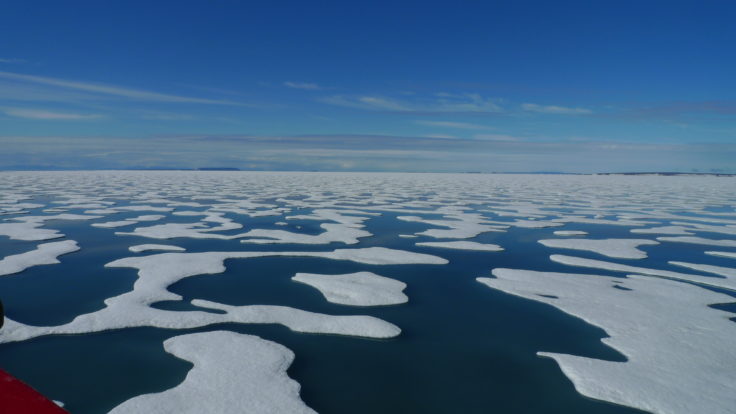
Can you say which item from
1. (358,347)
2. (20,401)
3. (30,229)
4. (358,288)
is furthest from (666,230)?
(30,229)

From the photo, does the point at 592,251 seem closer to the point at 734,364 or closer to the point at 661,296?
the point at 661,296

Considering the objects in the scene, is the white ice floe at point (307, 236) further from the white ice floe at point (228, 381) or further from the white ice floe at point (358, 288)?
the white ice floe at point (228, 381)

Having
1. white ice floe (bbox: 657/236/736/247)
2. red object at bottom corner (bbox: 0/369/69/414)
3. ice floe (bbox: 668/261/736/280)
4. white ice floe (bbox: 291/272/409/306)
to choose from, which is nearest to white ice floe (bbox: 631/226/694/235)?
white ice floe (bbox: 657/236/736/247)

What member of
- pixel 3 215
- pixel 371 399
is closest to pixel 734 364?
pixel 371 399

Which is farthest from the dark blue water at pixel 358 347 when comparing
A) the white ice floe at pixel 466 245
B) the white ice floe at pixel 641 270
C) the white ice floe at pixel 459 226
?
the white ice floe at pixel 459 226

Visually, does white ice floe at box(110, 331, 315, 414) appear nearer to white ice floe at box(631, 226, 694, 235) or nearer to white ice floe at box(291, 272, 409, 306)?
white ice floe at box(291, 272, 409, 306)

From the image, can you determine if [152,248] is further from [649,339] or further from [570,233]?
[570,233]
